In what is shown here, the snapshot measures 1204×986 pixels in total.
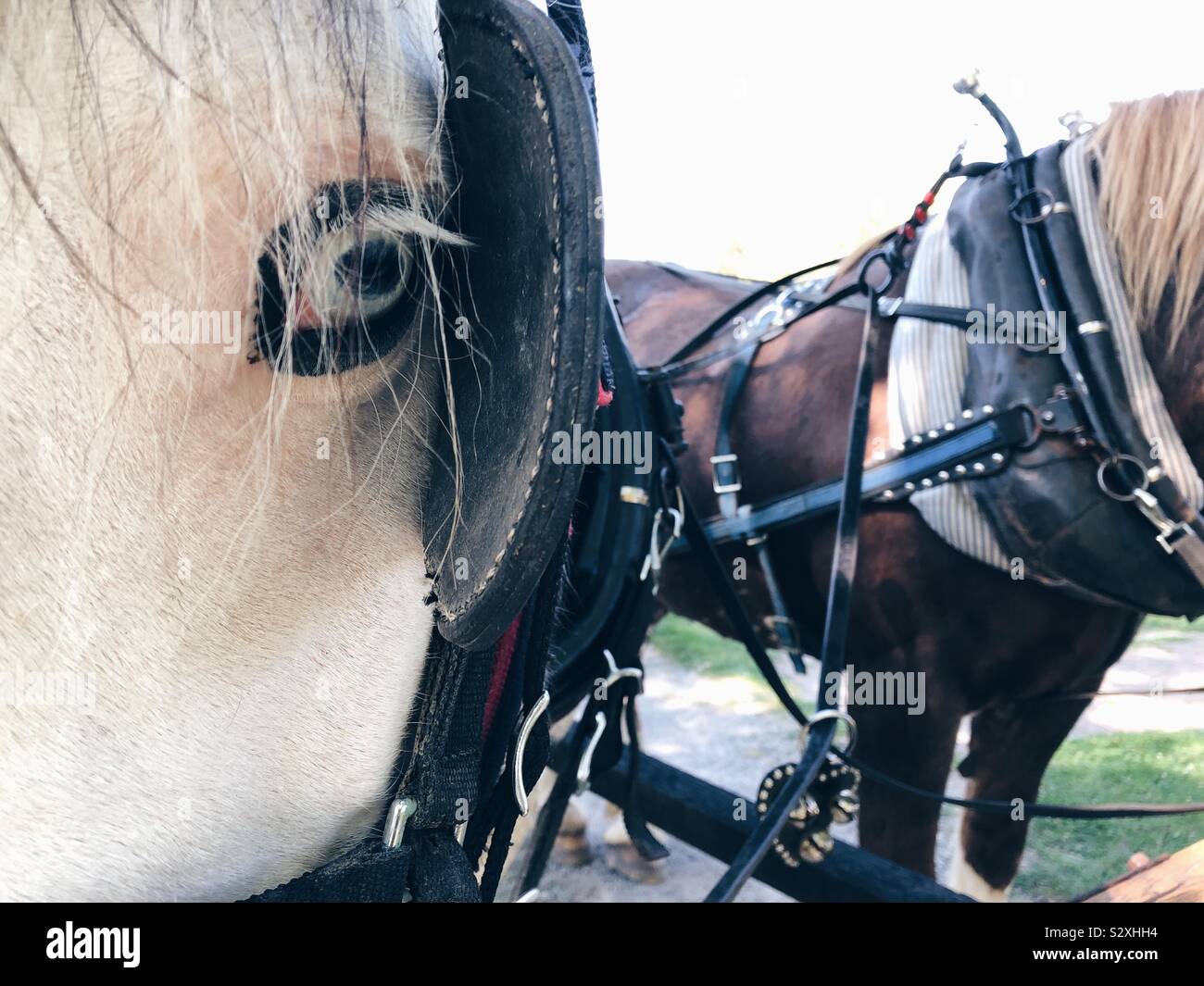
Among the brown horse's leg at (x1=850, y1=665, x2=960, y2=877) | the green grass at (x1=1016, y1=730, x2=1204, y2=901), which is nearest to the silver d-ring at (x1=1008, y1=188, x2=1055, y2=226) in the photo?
the brown horse's leg at (x1=850, y1=665, x2=960, y2=877)

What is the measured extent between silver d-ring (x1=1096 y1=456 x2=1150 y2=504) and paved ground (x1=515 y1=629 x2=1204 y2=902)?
1.66m

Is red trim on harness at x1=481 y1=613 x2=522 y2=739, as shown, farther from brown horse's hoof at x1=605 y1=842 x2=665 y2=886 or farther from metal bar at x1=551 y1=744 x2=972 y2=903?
brown horse's hoof at x1=605 y1=842 x2=665 y2=886

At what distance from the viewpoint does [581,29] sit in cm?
80

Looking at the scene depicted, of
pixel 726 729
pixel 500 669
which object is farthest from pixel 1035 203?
pixel 726 729

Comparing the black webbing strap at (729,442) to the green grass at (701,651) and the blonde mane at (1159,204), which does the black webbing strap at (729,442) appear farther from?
the green grass at (701,651)

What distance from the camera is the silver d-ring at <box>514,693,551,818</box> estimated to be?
0.76m

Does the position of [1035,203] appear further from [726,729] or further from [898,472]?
[726,729]

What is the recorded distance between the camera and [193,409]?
0.51 meters

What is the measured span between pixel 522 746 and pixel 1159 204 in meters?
1.16

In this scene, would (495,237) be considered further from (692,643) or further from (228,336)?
(692,643)

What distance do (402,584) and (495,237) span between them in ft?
0.89

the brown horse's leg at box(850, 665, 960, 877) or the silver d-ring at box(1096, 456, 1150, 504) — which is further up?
the silver d-ring at box(1096, 456, 1150, 504)

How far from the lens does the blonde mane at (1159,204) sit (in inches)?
45.8
